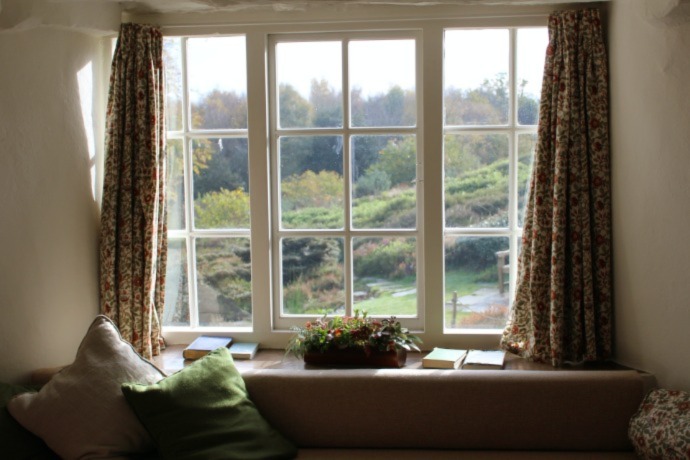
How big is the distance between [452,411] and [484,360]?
508 millimetres

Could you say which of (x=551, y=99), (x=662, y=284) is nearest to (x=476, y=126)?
(x=551, y=99)

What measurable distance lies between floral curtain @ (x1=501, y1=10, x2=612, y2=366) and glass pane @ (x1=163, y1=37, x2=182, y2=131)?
190cm

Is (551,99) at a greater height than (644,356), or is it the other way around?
(551,99)

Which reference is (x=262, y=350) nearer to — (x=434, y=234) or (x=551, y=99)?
(x=434, y=234)

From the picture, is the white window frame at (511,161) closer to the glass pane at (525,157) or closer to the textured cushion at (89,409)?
the glass pane at (525,157)

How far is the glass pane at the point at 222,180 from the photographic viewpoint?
3877mm

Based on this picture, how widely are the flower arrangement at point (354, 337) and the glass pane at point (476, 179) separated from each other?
71cm

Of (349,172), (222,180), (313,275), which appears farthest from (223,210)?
(349,172)

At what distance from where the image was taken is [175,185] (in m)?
3.91

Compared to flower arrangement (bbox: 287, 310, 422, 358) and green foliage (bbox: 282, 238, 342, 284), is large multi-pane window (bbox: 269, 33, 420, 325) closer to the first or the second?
green foliage (bbox: 282, 238, 342, 284)

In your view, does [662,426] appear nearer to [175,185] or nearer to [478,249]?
[478,249]

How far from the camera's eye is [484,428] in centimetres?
295

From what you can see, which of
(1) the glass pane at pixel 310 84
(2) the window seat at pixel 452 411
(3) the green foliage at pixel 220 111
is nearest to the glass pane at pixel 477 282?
(2) the window seat at pixel 452 411

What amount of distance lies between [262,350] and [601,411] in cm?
176
